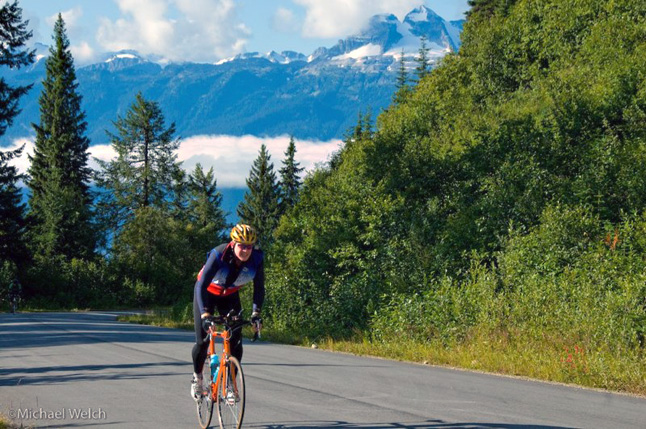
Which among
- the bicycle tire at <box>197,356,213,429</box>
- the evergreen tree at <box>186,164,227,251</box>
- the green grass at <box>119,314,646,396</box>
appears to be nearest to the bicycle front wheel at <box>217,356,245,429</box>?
the bicycle tire at <box>197,356,213,429</box>

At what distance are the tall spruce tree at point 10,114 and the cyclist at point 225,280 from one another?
29450mm

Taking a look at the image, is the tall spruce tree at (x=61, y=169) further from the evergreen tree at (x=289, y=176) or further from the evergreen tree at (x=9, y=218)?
the evergreen tree at (x=289, y=176)

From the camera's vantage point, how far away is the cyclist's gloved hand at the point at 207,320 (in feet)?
22.8

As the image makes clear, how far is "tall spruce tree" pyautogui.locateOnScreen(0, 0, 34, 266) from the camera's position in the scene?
3331 cm

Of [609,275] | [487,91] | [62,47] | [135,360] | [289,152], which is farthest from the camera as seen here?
[289,152]

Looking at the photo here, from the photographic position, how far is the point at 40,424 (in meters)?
7.42

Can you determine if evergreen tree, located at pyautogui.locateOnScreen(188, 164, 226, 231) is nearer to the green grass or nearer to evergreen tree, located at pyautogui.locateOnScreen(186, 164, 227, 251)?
evergreen tree, located at pyautogui.locateOnScreen(186, 164, 227, 251)

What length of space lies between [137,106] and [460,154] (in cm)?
5280

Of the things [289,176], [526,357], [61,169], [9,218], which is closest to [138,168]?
[61,169]

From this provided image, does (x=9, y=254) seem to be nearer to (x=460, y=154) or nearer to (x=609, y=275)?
(x=460, y=154)

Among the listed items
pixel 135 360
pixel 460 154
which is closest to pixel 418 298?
pixel 135 360

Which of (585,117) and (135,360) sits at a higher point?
(585,117)

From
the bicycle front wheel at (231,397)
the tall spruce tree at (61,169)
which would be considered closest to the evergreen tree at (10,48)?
the tall spruce tree at (61,169)

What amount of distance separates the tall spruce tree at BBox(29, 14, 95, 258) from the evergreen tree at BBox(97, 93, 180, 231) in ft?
13.9
